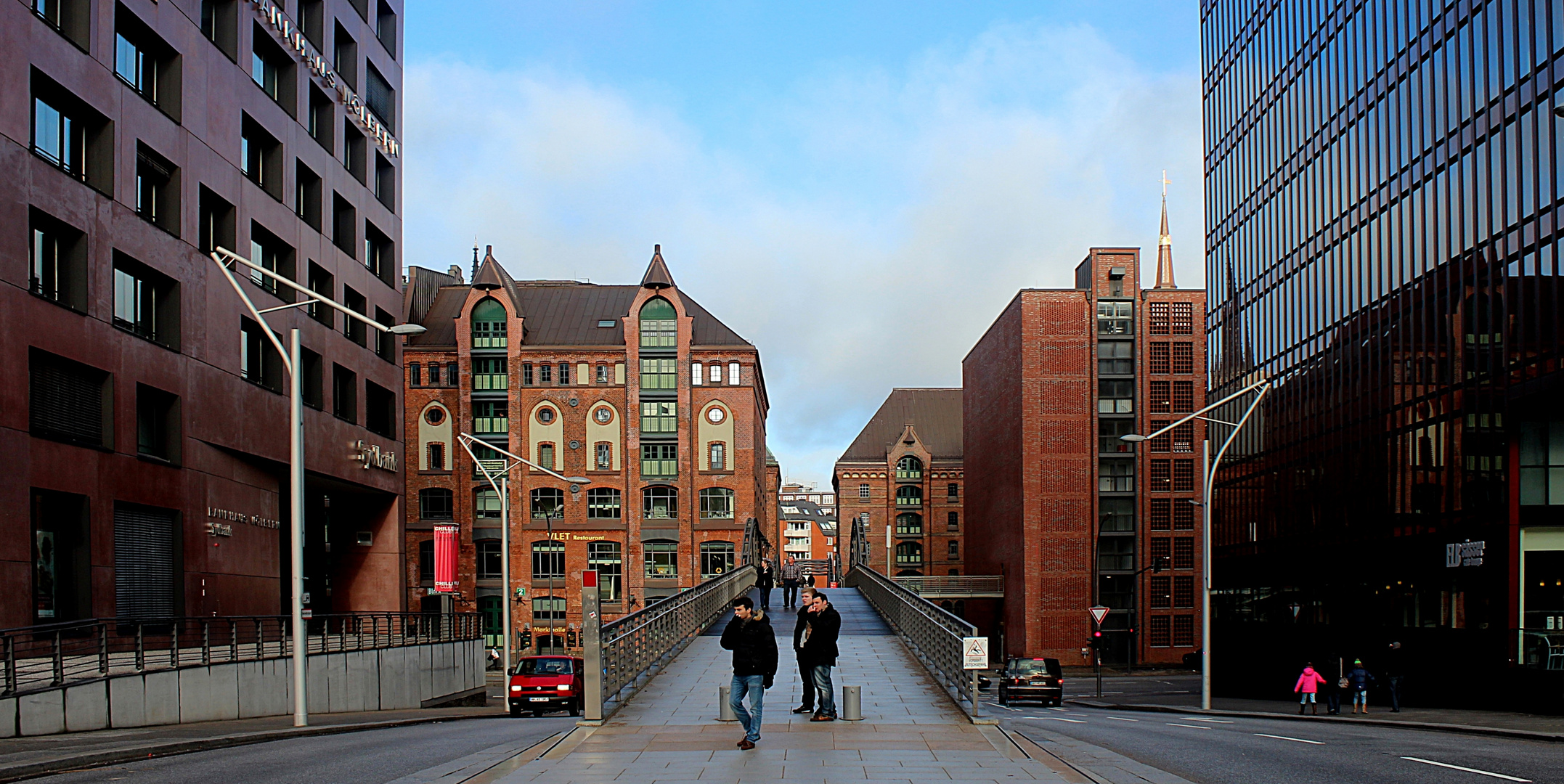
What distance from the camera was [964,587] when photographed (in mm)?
86625

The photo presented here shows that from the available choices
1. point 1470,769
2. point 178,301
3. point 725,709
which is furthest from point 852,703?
point 178,301

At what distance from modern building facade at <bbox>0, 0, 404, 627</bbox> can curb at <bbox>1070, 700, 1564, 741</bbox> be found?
24612mm

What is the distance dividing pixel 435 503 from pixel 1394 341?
57.0 metres

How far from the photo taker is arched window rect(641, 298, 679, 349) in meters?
82.7

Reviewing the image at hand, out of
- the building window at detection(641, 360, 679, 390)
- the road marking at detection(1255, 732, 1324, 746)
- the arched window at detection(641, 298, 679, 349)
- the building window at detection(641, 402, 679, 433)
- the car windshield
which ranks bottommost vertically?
the car windshield

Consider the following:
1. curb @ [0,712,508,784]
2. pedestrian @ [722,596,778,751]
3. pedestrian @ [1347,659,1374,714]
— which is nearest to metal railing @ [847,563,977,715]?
pedestrian @ [722,596,778,751]

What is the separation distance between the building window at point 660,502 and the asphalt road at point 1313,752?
54.5m

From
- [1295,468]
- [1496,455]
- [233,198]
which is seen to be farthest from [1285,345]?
[233,198]

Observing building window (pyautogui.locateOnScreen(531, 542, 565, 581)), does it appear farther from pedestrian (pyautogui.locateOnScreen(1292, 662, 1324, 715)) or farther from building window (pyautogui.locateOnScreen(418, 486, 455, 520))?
pedestrian (pyautogui.locateOnScreen(1292, 662, 1324, 715))

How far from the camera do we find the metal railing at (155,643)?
20.2 metres

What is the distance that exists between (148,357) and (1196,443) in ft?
204

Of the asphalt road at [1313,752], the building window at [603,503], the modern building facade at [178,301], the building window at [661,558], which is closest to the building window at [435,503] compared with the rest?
the building window at [603,503]

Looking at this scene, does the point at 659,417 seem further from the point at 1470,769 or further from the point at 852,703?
the point at 1470,769

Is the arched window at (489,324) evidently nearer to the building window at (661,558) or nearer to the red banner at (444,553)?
the building window at (661,558)
